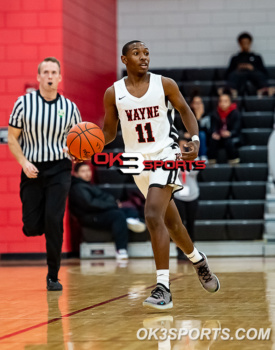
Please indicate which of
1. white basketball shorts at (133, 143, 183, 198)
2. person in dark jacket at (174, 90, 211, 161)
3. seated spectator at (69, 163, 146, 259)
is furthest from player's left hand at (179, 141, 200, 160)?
person in dark jacket at (174, 90, 211, 161)

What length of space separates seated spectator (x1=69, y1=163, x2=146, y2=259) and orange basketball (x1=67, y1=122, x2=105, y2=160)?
486cm

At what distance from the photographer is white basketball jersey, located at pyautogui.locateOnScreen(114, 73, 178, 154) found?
4.98m

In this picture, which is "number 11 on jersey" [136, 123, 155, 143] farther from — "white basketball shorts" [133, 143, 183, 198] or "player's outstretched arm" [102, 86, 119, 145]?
"player's outstretched arm" [102, 86, 119, 145]

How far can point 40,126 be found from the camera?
19.9 feet

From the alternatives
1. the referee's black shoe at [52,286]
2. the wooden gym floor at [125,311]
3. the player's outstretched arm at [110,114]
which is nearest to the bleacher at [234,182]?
the wooden gym floor at [125,311]

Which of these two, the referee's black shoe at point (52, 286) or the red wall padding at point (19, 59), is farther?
the red wall padding at point (19, 59)

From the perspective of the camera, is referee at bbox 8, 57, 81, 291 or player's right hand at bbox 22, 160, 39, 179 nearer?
player's right hand at bbox 22, 160, 39, 179

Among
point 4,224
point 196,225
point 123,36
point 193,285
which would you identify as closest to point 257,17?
point 123,36

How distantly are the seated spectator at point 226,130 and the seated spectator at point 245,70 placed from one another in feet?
3.32

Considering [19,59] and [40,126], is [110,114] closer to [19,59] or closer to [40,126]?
[40,126]

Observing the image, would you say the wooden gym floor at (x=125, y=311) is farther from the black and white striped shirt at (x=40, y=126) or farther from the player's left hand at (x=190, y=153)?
the black and white striped shirt at (x=40, y=126)

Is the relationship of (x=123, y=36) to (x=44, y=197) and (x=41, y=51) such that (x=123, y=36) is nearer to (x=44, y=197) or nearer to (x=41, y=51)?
(x=41, y=51)

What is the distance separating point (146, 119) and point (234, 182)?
6.04m

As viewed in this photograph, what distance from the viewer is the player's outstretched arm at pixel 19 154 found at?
583 centimetres
